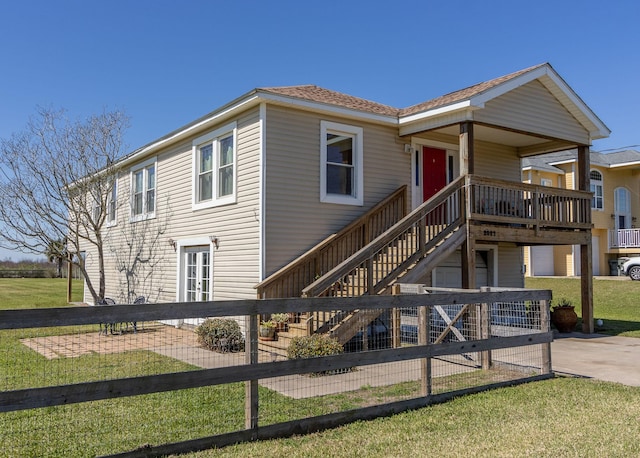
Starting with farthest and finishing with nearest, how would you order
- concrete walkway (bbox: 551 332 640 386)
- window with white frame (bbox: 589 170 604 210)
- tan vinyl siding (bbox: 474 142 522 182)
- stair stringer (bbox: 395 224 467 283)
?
1. window with white frame (bbox: 589 170 604 210)
2. tan vinyl siding (bbox: 474 142 522 182)
3. stair stringer (bbox: 395 224 467 283)
4. concrete walkway (bbox: 551 332 640 386)

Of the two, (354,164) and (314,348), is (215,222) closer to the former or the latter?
(354,164)

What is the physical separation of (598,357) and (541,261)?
17.6m

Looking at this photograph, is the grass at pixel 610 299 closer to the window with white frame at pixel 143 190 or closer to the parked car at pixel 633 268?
the parked car at pixel 633 268

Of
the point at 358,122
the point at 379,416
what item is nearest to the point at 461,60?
the point at 358,122

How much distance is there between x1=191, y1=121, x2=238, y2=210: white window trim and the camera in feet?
36.5

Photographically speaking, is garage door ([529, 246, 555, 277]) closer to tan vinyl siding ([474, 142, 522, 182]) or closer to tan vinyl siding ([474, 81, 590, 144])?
tan vinyl siding ([474, 142, 522, 182])

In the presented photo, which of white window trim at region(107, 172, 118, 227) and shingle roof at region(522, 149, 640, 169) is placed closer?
white window trim at region(107, 172, 118, 227)

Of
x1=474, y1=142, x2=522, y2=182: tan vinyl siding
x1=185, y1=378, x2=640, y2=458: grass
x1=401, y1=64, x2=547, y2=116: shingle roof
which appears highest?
x1=401, y1=64, x2=547, y2=116: shingle roof

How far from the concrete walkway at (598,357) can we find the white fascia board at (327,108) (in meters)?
5.75

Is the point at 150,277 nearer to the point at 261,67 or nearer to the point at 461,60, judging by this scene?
the point at 261,67

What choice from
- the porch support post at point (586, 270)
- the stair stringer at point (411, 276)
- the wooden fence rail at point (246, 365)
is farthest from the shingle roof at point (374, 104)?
the wooden fence rail at point (246, 365)

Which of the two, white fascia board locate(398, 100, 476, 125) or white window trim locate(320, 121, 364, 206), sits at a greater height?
white fascia board locate(398, 100, 476, 125)

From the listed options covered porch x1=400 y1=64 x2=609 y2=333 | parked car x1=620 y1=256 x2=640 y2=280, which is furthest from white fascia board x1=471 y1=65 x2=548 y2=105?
parked car x1=620 y1=256 x2=640 y2=280

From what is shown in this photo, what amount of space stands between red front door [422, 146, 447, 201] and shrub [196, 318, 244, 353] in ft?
19.8
